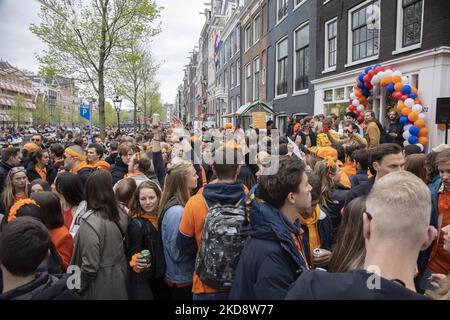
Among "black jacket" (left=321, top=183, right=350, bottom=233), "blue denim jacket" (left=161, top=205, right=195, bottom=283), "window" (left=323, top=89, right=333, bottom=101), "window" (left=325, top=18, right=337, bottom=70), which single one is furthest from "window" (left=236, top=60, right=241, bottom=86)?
"blue denim jacket" (left=161, top=205, right=195, bottom=283)

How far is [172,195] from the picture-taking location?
318cm

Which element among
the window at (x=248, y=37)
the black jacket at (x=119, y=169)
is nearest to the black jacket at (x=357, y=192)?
the black jacket at (x=119, y=169)

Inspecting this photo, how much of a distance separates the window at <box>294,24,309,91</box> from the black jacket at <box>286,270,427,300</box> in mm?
16708

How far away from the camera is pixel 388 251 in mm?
1346

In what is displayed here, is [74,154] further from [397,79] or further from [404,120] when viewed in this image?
[397,79]

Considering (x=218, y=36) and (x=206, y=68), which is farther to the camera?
(x=206, y=68)

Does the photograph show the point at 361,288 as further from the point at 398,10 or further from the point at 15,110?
the point at 15,110

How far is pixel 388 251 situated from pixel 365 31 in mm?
12658

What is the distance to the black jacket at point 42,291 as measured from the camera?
1.73m

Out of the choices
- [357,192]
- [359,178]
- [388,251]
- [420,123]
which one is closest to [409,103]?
[420,123]

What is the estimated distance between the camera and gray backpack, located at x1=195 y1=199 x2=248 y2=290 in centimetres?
222

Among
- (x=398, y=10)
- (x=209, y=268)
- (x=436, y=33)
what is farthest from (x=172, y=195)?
(x=398, y=10)

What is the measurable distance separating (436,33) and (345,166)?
20.7ft

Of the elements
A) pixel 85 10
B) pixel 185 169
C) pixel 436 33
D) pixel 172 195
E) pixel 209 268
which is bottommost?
pixel 209 268
